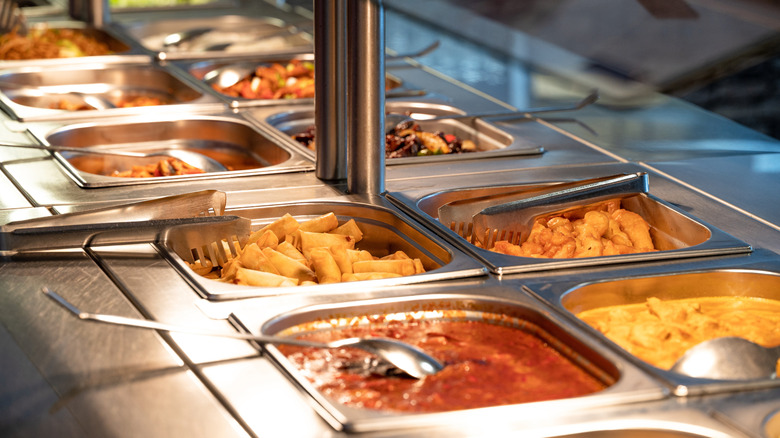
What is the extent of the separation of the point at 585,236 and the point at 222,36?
6.59 feet

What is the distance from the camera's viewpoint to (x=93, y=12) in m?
3.57

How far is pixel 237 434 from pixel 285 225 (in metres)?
0.71

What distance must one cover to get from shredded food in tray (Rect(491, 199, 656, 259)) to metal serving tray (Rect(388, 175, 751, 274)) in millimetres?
36

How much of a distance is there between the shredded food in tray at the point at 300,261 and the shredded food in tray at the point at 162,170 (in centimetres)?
55

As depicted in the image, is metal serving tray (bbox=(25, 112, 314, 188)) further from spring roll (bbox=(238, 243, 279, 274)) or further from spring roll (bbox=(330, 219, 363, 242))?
spring roll (bbox=(238, 243, 279, 274))

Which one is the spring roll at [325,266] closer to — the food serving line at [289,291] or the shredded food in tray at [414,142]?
the food serving line at [289,291]

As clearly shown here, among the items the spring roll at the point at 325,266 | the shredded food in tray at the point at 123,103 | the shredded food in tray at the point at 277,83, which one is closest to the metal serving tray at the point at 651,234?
the spring roll at the point at 325,266

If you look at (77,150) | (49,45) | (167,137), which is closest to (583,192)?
(77,150)

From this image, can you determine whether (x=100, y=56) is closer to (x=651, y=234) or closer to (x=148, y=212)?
(x=148, y=212)

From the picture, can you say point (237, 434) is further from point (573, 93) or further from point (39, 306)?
point (573, 93)

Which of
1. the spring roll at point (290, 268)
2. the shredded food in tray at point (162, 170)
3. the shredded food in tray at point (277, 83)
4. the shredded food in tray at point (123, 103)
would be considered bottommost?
the spring roll at point (290, 268)

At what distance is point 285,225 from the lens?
1.73 meters

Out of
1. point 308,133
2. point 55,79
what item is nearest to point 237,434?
point 308,133

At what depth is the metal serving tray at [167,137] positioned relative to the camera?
7.77 ft
